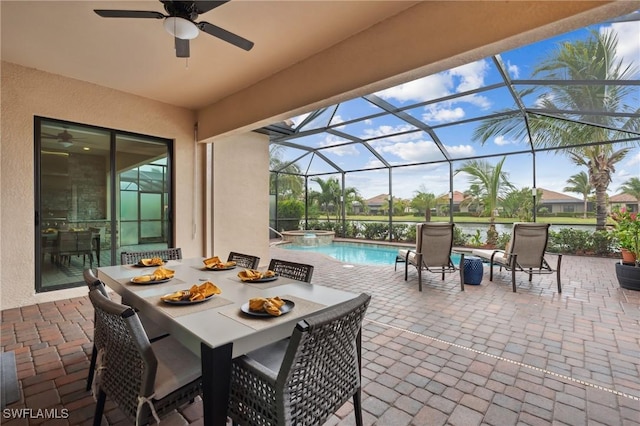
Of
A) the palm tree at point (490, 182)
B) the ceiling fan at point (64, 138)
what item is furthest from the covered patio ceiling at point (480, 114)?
the ceiling fan at point (64, 138)

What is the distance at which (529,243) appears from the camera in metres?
4.65

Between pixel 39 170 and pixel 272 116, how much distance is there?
10.3 feet

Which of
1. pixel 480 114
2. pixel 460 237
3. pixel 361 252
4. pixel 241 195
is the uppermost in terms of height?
pixel 480 114

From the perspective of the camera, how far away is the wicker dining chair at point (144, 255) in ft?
9.50

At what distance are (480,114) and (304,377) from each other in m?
7.16

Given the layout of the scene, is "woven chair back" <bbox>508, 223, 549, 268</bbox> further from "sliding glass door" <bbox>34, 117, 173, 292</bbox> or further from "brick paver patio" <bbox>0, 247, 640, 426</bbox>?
"sliding glass door" <bbox>34, 117, 173, 292</bbox>

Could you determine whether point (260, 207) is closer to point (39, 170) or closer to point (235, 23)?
point (39, 170)

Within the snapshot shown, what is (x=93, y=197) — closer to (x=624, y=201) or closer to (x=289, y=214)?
(x=289, y=214)

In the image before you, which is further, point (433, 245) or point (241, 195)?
point (241, 195)

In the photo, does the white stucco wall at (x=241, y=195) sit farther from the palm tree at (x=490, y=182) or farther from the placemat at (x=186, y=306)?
the palm tree at (x=490, y=182)

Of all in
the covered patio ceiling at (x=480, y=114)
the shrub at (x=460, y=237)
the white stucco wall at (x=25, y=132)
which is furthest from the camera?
the shrub at (x=460, y=237)

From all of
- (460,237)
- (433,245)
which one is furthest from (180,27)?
(460,237)

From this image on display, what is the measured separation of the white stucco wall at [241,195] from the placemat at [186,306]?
402 cm

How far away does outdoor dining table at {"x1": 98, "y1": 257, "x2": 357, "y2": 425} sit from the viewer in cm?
117
